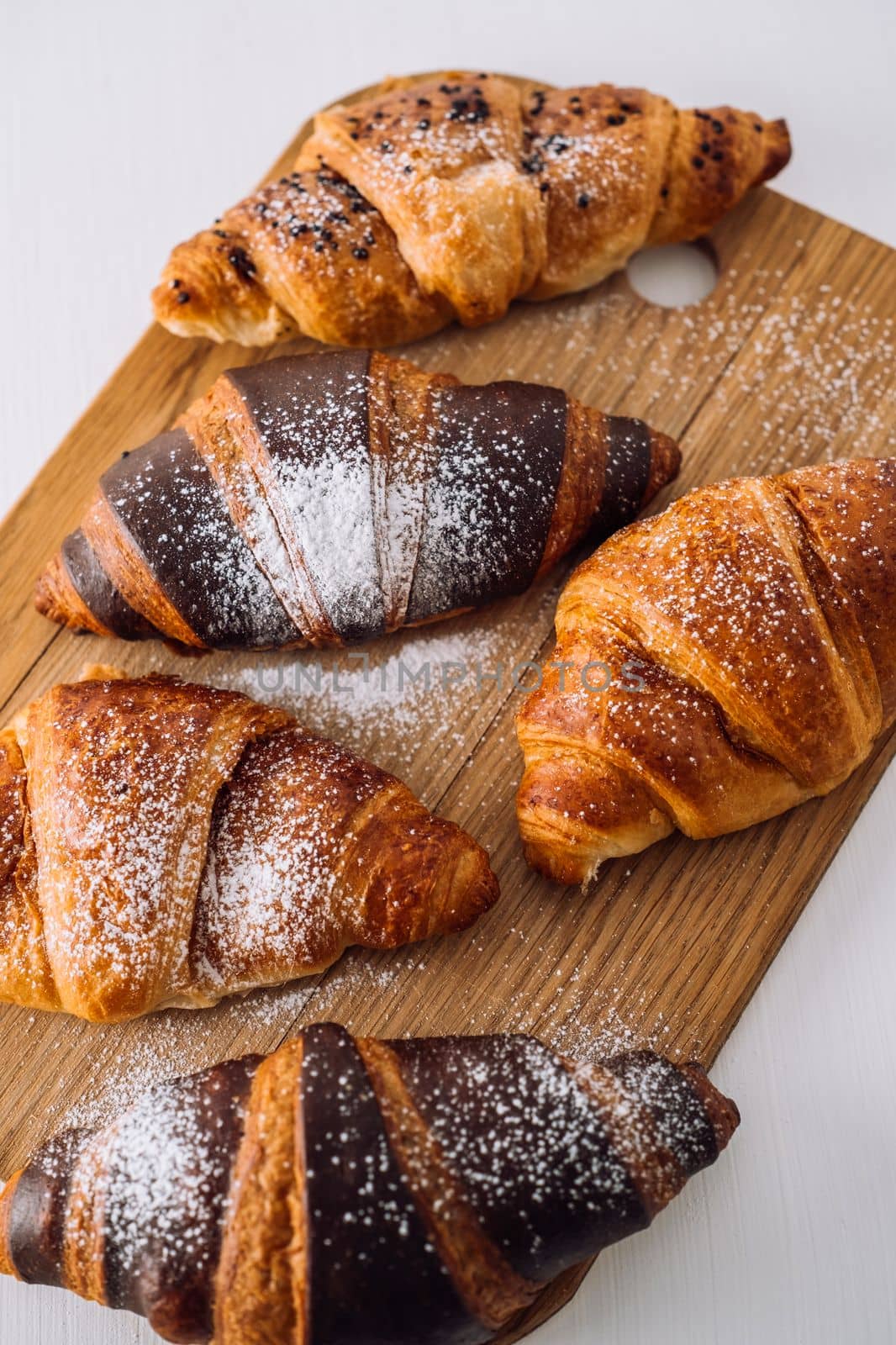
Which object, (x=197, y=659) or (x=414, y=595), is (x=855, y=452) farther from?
(x=197, y=659)

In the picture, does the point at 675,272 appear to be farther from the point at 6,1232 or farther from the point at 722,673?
the point at 6,1232

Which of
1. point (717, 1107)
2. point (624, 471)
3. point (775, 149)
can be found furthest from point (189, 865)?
point (775, 149)

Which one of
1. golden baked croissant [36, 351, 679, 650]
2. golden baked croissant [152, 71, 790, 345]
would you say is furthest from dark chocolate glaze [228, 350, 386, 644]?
golden baked croissant [152, 71, 790, 345]

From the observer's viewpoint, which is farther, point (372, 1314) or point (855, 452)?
point (855, 452)

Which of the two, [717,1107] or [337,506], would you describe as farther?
[337,506]

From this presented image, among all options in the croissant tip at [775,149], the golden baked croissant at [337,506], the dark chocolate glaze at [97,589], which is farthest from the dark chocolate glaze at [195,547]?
the croissant tip at [775,149]

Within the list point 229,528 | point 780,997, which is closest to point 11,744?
point 229,528
